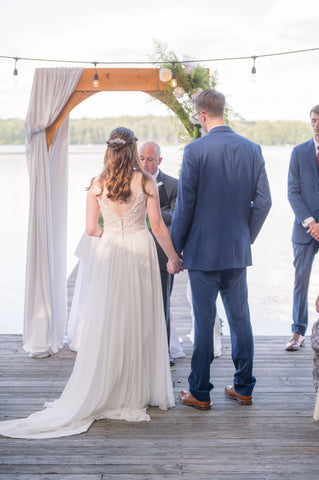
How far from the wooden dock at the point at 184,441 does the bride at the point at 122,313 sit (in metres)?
0.14

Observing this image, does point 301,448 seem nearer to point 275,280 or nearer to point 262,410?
point 262,410

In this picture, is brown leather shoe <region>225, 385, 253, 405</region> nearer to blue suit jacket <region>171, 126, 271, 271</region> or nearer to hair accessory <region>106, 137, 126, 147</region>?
blue suit jacket <region>171, 126, 271, 271</region>

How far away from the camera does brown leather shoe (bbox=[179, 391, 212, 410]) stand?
3.19m

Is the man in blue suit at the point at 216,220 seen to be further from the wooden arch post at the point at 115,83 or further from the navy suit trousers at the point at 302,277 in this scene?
the wooden arch post at the point at 115,83

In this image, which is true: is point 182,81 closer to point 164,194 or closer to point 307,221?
point 164,194

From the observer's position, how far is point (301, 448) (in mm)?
2730

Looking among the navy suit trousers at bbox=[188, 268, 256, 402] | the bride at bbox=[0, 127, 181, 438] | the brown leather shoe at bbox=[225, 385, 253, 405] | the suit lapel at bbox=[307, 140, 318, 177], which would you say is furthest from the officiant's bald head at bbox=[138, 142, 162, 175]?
the brown leather shoe at bbox=[225, 385, 253, 405]

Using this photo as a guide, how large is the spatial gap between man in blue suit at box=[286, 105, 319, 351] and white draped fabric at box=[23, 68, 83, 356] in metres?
1.80

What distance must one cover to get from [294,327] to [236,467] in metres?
1.95

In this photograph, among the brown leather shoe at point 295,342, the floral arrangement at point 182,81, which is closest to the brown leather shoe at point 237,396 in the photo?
the brown leather shoe at point 295,342

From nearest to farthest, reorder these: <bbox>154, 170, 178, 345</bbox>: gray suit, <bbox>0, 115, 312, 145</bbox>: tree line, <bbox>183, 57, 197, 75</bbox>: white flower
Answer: <bbox>154, 170, 178, 345</bbox>: gray suit, <bbox>183, 57, 197, 75</bbox>: white flower, <bbox>0, 115, 312, 145</bbox>: tree line

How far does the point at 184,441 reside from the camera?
2.80 metres

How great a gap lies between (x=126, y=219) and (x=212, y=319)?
0.75 m

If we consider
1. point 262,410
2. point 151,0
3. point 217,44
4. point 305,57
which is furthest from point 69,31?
point 262,410
